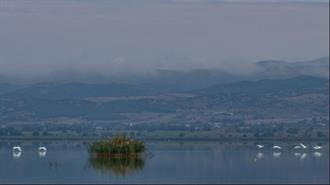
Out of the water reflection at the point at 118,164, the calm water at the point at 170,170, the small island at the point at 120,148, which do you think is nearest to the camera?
Answer: the calm water at the point at 170,170

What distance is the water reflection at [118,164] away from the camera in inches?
2188

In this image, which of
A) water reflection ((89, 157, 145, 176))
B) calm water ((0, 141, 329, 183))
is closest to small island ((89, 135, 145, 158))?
water reflection ((89, 157, 145, 176))

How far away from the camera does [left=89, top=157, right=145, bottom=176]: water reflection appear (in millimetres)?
55581

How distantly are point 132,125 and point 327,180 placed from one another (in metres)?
143

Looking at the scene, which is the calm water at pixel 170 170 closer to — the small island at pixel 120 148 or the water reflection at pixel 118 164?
the water reflection at pixel 118 164

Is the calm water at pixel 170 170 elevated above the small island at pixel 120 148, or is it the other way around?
the small island at pixel 120 148

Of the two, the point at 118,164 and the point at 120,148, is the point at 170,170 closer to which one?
the point at 118,164

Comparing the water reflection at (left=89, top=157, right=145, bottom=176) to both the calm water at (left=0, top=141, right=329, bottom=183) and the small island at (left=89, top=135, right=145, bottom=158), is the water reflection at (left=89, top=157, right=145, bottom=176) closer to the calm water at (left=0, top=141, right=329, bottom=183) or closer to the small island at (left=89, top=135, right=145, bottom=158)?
the calm water at (left=0, top=141, right=329, bottom=183)

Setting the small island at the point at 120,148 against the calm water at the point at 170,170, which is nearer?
the calm water at the point at 170,170

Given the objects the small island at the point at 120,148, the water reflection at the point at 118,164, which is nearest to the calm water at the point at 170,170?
the water reflection at the point at 118,164

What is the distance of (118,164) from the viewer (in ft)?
197

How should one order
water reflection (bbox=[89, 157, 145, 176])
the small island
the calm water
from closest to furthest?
the calm water
water reflection (bbox=[89, 157, 145, 176])
the small island

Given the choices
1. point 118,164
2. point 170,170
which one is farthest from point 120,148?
point 170,170

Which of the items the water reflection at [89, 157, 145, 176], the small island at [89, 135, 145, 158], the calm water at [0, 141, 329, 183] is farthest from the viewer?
the small island at [89, 135, 145, 158]
